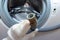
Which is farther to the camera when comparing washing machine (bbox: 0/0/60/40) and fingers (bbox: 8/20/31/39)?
washing machine (bbox: 0/0/60/40)

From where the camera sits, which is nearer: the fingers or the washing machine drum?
the fingers

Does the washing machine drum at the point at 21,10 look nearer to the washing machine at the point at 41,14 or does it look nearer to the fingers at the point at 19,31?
the washing machine at the point at 41,14

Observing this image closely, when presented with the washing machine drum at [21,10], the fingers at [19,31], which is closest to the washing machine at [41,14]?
the washing machine drum at [21,10]

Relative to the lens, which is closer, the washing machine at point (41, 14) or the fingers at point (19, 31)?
the fingers at point (19, 31)

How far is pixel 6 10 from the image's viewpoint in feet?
3.60

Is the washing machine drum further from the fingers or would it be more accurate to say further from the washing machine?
the fingers

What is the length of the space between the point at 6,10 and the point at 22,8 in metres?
0.19

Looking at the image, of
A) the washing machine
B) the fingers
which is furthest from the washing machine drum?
the fingers

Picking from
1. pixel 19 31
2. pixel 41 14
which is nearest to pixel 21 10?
pixel 41 14

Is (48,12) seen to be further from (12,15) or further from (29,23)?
(29,23)

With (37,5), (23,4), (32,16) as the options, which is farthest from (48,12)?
(32,16)

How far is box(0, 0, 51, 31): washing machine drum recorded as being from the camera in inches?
43.1

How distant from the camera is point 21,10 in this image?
1.21 meters

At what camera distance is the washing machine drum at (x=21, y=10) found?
109cm
